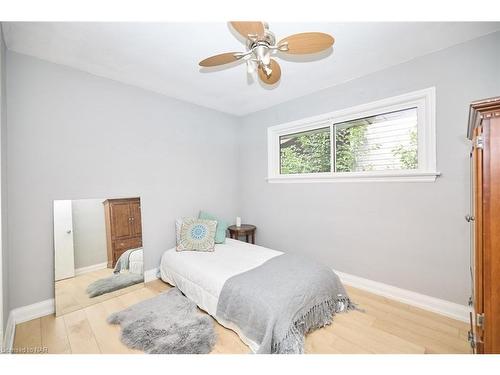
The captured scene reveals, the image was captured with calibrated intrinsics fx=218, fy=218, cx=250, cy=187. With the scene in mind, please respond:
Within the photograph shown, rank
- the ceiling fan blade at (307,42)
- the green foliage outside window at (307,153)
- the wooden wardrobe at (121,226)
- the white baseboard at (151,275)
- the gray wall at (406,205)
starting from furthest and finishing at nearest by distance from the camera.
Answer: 1. the green foliage outside window at (307,153)
2. the white baseboard at (151,275)
3. the wooden wardrobe at (121,226)
4. the gray wall at (406,205)
5. the ceiling fan blade at (307,42)

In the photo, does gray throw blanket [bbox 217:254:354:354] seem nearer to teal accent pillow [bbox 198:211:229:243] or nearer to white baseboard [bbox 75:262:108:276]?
teal accent pillow [bbox 198:211:229:243]

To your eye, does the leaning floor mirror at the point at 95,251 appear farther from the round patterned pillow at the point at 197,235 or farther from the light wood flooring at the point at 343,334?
the round patterned pillow at the point at 197,235

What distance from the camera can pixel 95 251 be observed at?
2234mm

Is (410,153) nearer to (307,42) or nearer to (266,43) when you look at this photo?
(307,42)

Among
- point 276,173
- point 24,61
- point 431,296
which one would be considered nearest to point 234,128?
point 276,173

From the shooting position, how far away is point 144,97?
2680 millimetres

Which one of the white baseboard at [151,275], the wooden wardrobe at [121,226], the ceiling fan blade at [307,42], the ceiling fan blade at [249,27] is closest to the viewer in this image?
the ceiling fan blade at [249,27]

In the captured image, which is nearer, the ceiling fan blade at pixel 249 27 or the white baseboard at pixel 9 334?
the ceiling fan blade at pixel 249 27

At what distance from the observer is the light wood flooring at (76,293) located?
2039mm

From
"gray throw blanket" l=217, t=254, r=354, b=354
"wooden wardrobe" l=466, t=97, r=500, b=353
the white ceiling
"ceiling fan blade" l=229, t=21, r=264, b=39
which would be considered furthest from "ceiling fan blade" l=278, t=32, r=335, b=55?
"gray throw blanket" l=217, t=254, r=354, b=354

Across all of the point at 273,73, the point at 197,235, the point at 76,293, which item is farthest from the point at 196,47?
the point at 76,293

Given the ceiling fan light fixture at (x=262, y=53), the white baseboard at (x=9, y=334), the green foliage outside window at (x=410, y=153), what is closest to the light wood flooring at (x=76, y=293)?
the white baseboard at (x=9, y=334)

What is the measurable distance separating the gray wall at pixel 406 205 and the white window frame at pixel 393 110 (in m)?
0.06

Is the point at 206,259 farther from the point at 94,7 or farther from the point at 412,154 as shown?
the point at 412,154
